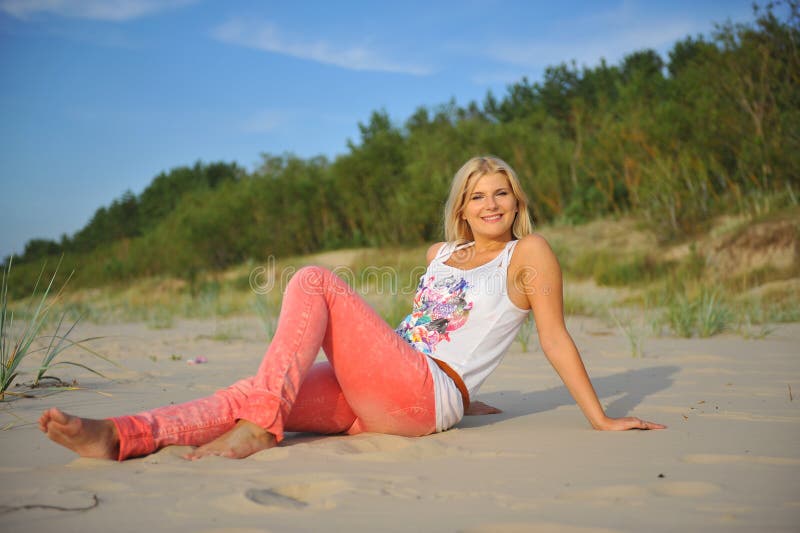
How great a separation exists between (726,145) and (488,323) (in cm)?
932

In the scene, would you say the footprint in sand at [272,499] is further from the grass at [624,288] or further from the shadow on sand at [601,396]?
the grass at [624,288]

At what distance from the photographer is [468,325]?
9.44 feet

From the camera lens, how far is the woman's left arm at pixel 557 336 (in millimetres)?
2744

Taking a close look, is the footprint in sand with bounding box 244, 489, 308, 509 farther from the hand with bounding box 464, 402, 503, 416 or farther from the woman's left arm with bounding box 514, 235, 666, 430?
the hand with bounding box 464, 402, 503, 416

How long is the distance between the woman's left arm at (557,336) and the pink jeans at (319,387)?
497 millimetres

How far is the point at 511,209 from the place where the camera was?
3.15 meters

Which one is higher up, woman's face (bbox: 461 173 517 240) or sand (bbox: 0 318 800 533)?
woman's face (bbox: 461 173 517 240)

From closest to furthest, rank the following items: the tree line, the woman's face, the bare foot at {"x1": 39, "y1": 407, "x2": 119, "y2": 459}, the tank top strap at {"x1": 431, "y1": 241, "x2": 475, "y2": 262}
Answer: the bare foot at {"x1": 39, "y1": 407, "x2": 119, "y2": 459}, the woman's face, the tank top strap at {"x1": 431, "y1": 241, "x2": 475, "y2": 262}, the tree line

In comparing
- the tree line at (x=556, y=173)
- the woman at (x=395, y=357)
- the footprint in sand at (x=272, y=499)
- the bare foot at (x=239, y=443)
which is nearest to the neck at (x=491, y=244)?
the woman at (x=395, y=357)

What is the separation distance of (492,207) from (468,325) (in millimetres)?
569

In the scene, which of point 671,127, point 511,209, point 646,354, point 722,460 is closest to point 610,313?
point 646,354

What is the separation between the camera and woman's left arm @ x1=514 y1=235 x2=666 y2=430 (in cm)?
274

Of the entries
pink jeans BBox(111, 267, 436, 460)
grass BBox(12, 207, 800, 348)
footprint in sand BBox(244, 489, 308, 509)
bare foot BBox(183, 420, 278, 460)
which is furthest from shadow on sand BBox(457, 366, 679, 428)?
footprint in sand BBox(244, 489, 308, 509)

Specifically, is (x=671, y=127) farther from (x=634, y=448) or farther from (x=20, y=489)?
(x=20, y=489)
